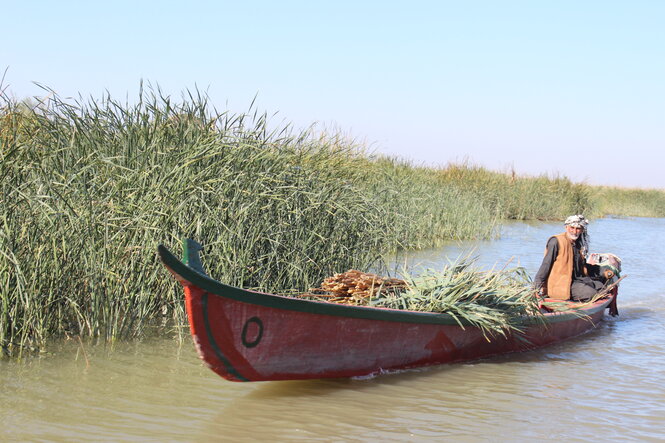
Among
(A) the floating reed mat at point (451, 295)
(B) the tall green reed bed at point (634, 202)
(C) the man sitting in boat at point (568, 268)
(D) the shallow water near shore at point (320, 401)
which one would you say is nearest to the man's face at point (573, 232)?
(C) the man sitting in boat at point (568, 268)

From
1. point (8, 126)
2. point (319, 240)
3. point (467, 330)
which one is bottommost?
point (467, 330)

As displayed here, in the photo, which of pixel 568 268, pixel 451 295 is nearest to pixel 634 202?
pixel 568 268

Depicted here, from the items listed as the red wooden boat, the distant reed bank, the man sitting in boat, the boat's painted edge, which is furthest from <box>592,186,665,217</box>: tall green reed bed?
the boat's painted edge

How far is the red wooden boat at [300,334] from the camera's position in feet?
14.8

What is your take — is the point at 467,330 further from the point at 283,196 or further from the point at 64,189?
the point at 64,189

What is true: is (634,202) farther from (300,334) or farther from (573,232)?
(300,334)

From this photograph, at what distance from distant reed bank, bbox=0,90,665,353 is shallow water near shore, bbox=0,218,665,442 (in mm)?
453

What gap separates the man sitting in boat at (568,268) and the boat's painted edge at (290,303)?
7.98 feet

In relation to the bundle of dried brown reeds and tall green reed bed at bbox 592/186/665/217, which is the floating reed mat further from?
tall green reed bed at bbox 592/186/665/217

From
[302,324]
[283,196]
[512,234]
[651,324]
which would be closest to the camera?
[302,324]

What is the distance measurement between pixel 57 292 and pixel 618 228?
2402 cm

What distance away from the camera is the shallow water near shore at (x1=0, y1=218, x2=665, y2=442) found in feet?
14.6

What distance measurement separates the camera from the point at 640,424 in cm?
502

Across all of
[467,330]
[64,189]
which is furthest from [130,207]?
[467,330]
